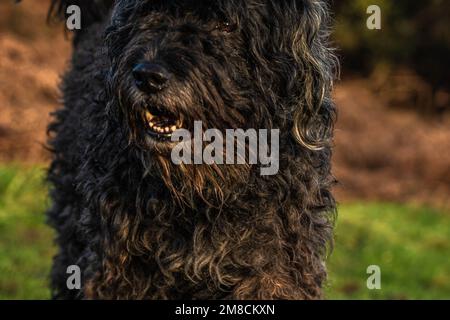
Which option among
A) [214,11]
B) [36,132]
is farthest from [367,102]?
[214,11]

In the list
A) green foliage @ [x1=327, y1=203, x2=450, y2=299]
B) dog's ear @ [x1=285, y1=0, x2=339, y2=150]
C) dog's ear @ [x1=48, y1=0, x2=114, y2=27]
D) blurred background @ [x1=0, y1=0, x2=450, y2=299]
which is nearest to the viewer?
→ dog's ear @ [x1=285, y1=0, x2=339, y2=150]

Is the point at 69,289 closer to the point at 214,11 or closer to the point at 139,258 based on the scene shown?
the point at 139,258

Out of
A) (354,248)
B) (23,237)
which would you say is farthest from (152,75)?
(354,248)

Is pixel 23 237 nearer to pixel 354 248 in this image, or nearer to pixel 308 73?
pixel 354 248

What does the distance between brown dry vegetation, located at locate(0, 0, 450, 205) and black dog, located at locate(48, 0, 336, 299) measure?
795 cm

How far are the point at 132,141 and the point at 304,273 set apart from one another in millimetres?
1198

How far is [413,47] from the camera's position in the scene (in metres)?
17.0

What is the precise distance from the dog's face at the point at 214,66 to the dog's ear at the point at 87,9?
1.99 meters

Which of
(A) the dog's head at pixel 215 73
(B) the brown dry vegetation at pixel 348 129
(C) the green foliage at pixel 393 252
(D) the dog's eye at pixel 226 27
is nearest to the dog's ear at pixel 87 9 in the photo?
(A) the dog's head at pixel 215 73

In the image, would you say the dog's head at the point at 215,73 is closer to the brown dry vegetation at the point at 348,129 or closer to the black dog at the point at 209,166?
the black dog at the point at 209,166

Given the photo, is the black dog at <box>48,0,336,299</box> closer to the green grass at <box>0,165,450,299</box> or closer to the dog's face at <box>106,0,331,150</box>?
the dog's face at <box>106,0,331,150</box>

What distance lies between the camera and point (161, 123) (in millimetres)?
4523

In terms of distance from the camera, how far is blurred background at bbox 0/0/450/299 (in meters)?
9.56

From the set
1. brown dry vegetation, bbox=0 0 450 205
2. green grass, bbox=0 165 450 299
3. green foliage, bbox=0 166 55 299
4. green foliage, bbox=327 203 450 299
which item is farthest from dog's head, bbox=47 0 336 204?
brown dry vegetation, bbox=0 0 450 205
